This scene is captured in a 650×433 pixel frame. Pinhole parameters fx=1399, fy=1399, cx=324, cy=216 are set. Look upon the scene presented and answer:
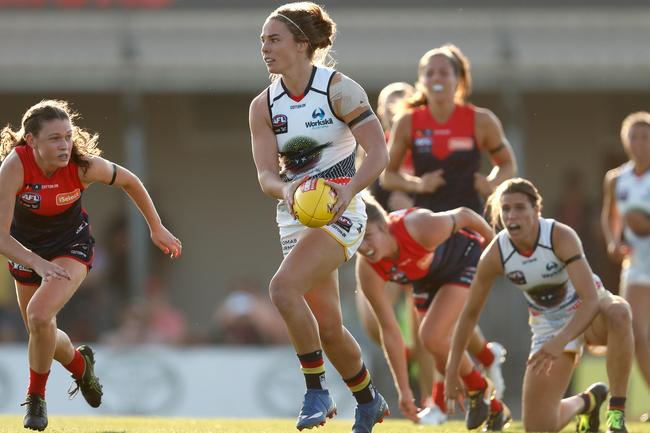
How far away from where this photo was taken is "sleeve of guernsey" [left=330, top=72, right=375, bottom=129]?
7.04 m

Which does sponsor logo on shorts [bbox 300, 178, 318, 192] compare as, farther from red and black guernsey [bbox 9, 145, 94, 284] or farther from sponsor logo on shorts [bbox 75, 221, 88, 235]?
sponsor logo on shorts [bbox 75, 221, 88, 235]

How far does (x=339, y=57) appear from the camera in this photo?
16922mm

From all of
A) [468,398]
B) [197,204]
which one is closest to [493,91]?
[197,204]

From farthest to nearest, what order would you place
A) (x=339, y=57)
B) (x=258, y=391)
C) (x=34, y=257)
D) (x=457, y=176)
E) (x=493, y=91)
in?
(x=493, y=91), (x=339, y=57), (x=258, y=391), (x=457, y=176), (x=34, y=257)

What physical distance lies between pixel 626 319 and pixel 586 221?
30.0 ft

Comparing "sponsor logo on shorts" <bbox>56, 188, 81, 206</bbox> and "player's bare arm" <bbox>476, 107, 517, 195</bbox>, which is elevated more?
"player's bare arm" <bbox>476, 107, 517, 195</bbox>

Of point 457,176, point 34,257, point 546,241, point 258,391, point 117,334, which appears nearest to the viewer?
point 34,257


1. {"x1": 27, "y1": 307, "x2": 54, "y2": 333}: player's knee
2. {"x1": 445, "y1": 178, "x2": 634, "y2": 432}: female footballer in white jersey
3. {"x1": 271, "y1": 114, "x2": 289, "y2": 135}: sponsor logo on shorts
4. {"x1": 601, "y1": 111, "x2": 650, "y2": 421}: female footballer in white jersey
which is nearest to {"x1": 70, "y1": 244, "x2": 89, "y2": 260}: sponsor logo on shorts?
{"x1": 27, "y1": 307, "x2": 54, "y2": 333}: player's knee

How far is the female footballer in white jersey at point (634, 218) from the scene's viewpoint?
11.0 metres

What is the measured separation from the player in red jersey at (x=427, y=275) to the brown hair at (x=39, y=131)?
71.2 inches

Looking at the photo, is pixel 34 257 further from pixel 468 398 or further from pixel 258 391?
pixel 258 391

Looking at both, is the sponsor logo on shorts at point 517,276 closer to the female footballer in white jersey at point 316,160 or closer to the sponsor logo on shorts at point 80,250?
the female footballer in white jersey at point 316,160

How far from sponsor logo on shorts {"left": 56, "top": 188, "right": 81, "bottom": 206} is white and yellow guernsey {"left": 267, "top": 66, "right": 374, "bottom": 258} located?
129 cm

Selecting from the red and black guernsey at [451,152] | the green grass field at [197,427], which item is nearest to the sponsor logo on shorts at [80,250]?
the green grass field at [197,427]
